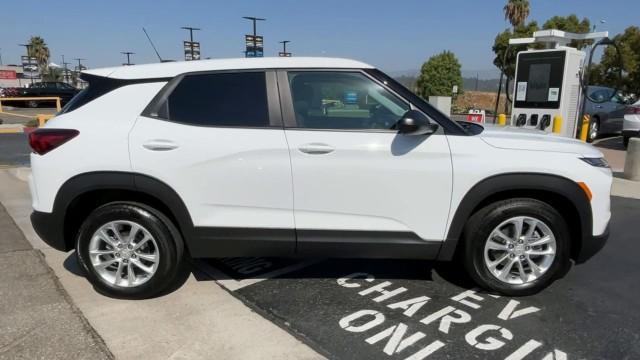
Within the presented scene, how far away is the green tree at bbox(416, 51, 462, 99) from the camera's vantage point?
142ft

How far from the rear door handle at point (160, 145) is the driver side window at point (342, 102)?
0.86 meters

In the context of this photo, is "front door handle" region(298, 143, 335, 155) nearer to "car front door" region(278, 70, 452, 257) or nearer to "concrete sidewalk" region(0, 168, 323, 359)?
"car front door" region(278, 70, 452, 257)

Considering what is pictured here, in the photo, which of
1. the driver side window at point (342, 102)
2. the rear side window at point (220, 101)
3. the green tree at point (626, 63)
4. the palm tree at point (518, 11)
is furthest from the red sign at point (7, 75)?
the driver side window at point (342, 102)

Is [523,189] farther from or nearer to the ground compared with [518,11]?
nearer to the ground

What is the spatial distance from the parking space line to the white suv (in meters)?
0.45

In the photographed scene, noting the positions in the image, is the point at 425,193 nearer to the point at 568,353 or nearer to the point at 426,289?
the point at 426,289

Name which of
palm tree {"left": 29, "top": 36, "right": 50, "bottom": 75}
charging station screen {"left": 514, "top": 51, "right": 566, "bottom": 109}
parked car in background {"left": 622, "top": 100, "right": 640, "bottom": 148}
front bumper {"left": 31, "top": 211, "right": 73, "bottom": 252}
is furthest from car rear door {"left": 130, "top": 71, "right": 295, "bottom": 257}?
palm tree {"left": 29, "top": 36, "right": 50, "bottom": 75}

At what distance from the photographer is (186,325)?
310 cm

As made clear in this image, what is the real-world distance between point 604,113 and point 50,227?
14417 millimetres

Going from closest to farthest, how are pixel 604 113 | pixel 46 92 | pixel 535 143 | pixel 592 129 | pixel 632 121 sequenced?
1. pixel 535 143
2. pixel 632 121
3. pixel 592 129
4. pixel 604 113
5. pixel 46 92

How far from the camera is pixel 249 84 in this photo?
132 inches

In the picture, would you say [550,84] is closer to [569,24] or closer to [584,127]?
[584,127]

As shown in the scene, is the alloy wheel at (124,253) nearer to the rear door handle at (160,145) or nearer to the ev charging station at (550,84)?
the rear door handle at (160,145)

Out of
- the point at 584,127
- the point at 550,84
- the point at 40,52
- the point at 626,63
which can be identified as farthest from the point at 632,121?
the point at 40,52
